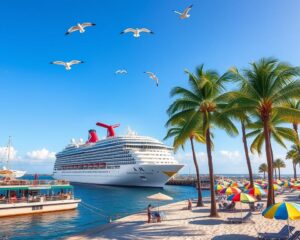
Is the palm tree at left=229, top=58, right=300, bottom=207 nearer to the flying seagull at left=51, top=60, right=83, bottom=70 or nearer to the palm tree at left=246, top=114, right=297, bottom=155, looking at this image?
the palm tree at left=246, top=114, right=297, bottom=155

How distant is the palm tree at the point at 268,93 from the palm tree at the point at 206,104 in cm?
197

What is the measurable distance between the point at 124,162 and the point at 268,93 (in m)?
54.3

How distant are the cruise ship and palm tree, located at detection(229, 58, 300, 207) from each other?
45788 mm

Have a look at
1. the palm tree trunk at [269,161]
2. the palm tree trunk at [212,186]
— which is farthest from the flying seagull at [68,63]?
the palm tree trunk at [269,161]

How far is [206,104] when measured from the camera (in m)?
19.0

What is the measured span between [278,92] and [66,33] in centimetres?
1220

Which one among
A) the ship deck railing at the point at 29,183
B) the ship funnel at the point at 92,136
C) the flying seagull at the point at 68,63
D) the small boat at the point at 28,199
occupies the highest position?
the ship funnel at the point at 92,136

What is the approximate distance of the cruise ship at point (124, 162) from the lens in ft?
207

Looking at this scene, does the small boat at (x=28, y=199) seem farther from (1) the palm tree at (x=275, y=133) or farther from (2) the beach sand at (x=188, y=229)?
(1) the palm tree at (x=275, y=133)

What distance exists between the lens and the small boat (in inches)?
1069

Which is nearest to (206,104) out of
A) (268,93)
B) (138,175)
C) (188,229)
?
(268,93)

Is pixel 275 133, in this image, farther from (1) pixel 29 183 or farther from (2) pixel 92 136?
(2) pixel 92 136

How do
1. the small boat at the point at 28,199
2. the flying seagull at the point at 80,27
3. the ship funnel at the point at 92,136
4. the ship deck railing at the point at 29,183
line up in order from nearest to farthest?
the flying seagull at the point at 80,27
the small boat at the point at 28,199
the ship deck railing at the point at 29,183
the ship funnel at the point at 92,136

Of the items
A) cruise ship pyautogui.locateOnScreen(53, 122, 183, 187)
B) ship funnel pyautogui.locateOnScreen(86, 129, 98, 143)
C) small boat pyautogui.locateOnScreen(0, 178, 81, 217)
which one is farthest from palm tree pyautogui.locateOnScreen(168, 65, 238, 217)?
ship funnel pyautogui.locateOnScreen(86, 129, 98, 143)
